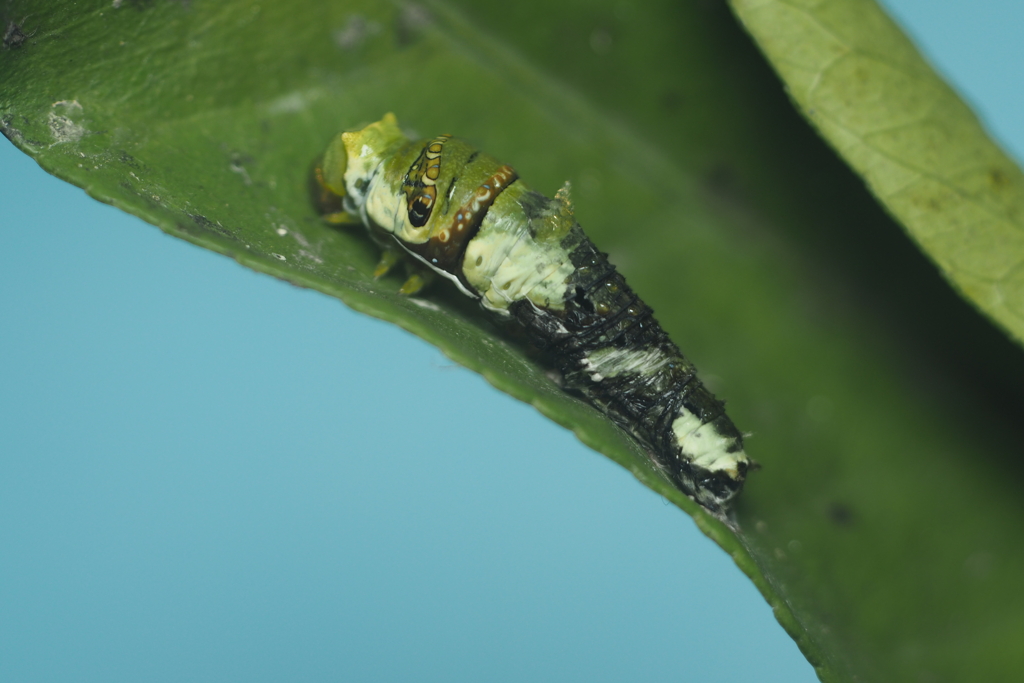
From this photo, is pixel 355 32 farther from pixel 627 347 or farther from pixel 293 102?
pixel 627 347

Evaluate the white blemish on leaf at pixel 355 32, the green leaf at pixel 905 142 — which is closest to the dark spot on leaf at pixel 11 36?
the white blemish on leaf at pixel 355 32

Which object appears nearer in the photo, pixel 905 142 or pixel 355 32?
pixel 905 142

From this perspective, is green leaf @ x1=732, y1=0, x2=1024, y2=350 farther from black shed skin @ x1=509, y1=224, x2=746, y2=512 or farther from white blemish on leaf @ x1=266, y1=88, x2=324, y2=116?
white blemish on leaf @ x1=266, y1=88, x2=324, y2=116

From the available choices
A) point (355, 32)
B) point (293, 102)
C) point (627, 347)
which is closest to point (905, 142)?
point (627, 347)

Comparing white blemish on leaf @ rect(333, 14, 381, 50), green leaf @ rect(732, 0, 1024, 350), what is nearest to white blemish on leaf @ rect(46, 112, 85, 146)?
white blemish on leaf @ rect(333, 14, 381, 50)

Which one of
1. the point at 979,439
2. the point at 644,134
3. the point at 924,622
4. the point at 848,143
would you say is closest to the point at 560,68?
the point at 644,134

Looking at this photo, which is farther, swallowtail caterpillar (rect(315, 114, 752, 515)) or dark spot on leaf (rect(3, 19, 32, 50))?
swallowtail caterpillar (rect(315, 114, 752, 515))

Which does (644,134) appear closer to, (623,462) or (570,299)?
(570,299)
